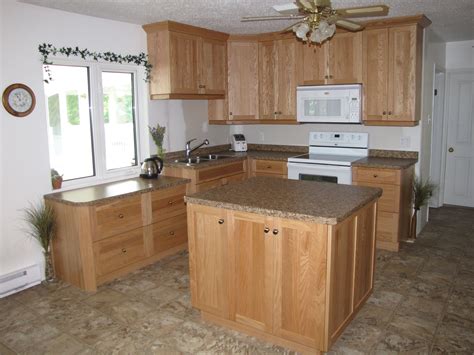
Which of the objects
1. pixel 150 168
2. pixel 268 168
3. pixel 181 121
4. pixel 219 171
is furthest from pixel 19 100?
pixel 268 168

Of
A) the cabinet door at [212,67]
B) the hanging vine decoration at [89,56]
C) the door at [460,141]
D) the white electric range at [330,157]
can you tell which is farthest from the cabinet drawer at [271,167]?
the door at [460,141]

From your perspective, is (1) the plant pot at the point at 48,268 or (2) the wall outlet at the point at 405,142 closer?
(1) the plant pot at the point at 48,268

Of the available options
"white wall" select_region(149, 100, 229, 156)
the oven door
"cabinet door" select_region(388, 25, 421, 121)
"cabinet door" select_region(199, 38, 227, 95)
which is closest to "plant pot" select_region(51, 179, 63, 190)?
"white wall" select_region(149, 100, 229, 156)

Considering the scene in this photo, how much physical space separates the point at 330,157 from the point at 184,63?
1959 millimetres

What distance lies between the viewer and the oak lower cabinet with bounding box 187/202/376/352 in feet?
8.38

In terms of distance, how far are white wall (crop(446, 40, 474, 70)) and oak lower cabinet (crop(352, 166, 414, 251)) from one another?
2.14 m

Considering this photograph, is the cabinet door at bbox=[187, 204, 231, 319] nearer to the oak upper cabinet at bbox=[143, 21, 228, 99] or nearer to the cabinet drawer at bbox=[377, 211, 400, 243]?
the oak upper cabinet at bbox=[143, 21, 228, 99]

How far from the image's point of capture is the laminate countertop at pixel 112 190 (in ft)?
12.1

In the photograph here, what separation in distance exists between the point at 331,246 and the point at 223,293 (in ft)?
2.88

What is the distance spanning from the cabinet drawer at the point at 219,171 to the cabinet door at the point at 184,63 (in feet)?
2.90

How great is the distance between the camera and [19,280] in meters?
3.68

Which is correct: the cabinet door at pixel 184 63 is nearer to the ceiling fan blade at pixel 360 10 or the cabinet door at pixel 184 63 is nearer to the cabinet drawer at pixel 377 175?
the cabinet drawer at pixel 377 175

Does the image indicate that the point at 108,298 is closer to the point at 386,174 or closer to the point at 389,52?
the point at 386,174

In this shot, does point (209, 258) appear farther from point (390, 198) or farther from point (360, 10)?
point (390, 198)
